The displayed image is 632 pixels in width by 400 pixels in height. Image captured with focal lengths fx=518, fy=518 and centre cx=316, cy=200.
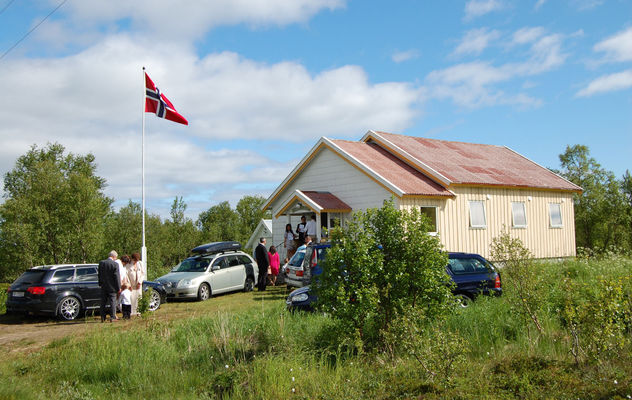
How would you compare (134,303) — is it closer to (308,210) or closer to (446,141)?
(308,210)

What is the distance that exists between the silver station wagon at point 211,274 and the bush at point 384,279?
9.56 meters

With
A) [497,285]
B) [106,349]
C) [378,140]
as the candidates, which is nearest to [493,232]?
[378,140]

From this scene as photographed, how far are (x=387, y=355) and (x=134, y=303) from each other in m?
8.56

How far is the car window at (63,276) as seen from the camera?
13.7 metres

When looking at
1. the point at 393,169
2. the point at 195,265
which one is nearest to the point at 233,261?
the point at 195,265

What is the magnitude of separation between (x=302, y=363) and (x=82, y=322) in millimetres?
8257

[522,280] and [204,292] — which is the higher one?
[522,280]

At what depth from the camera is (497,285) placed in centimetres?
1273

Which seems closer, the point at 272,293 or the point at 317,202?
the point at 272,293

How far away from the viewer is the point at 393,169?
21969 mm

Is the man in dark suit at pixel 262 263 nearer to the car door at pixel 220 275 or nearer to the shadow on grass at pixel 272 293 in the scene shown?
the shadow on grass at pixel 272 293

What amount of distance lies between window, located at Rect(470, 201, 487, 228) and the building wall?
171 inches

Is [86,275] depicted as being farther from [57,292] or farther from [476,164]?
[476,164]

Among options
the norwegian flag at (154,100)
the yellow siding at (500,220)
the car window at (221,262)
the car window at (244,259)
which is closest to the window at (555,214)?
the yellow siding at (500,220)
